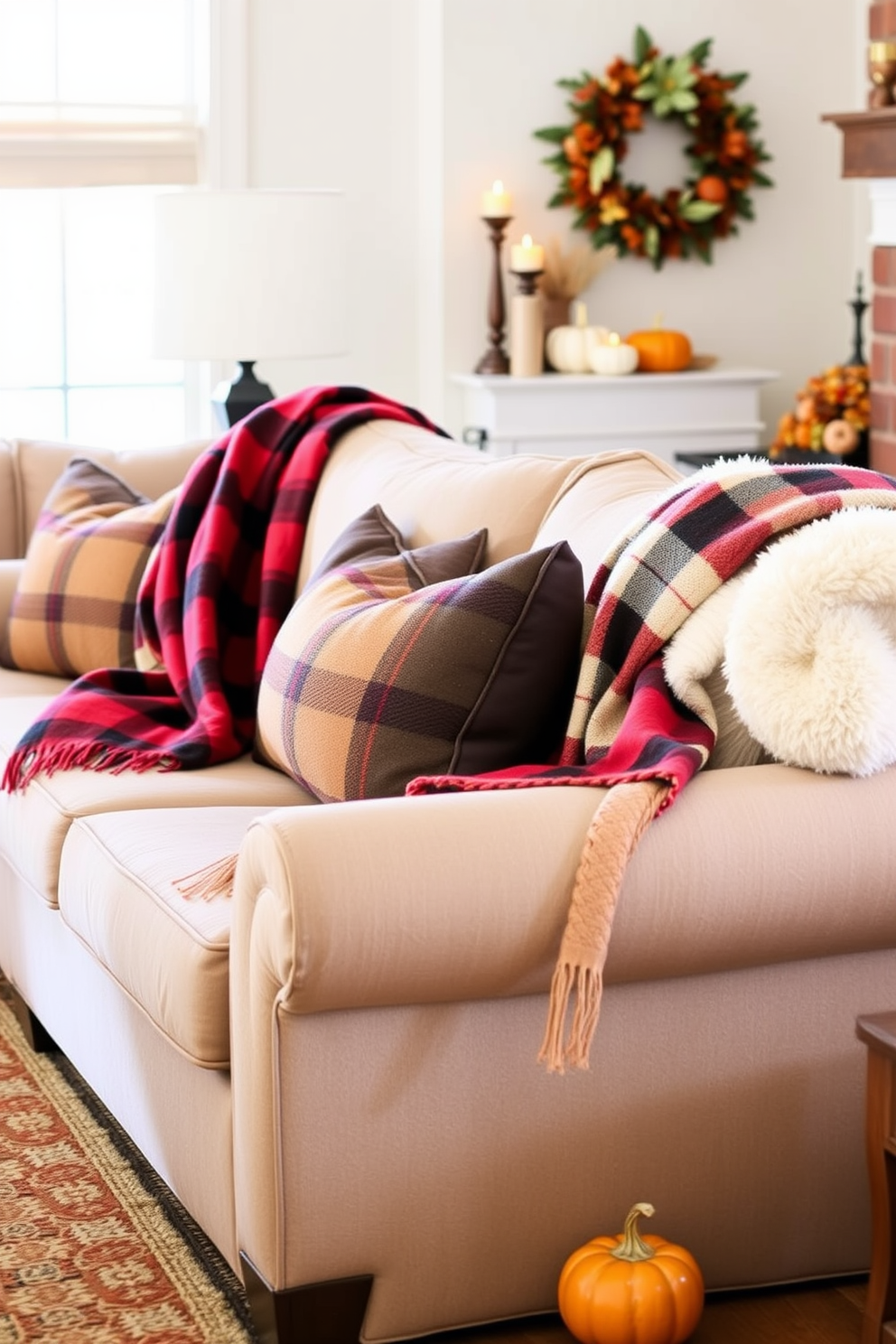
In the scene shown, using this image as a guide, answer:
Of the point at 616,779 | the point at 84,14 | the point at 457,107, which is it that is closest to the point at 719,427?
the point at 457,107

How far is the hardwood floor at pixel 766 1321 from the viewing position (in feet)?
6.30

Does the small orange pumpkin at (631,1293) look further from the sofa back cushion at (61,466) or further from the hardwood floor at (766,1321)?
the sofa back cushion at (61,466)

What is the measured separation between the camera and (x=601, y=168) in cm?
492

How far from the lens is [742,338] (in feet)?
17.3

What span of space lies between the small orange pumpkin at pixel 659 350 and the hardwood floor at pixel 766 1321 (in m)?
3.29

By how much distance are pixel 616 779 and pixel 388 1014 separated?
32cm

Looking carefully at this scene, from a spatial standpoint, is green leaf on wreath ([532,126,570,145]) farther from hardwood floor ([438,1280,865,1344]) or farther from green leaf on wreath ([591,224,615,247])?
hardwood floor ([438,1280,865,1344])

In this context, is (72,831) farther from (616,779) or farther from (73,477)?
(73,477)

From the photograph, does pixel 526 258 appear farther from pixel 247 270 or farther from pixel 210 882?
pixel 210 882

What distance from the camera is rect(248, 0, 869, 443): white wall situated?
4.89 m

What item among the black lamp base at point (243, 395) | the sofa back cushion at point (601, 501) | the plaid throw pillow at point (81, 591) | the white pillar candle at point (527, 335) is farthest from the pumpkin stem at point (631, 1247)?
the white pillar candle at point (527, 335)

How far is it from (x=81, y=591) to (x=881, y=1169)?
6.35 ft

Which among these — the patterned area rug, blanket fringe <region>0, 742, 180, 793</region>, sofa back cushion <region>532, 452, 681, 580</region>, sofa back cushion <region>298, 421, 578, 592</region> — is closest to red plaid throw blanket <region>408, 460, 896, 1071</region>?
sofa back cushion <region>532, 452, 681, 580</region>

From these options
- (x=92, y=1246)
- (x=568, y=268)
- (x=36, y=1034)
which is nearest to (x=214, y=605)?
(x=36, y=1034)
